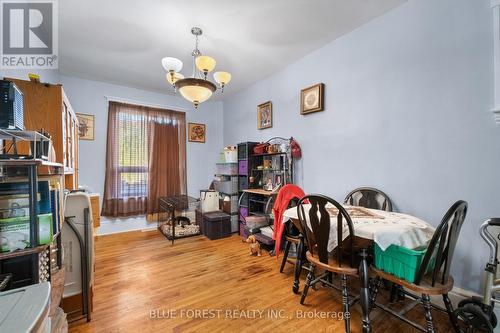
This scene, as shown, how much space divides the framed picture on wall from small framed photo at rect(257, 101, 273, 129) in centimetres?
290

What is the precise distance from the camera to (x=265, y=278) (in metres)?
2.25

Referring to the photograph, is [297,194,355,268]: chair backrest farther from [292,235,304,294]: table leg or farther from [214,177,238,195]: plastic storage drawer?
[214,177,238,195]: plastic storage drawer

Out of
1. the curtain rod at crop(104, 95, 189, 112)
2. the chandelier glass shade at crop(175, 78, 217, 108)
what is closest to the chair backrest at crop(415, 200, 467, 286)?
the chandelier glass shade at crop(175, 78, 217, 108)

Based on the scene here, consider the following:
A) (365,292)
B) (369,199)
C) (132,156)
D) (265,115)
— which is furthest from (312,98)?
(132,156)

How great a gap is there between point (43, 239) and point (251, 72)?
10.8 ft

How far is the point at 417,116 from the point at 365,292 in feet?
5.26

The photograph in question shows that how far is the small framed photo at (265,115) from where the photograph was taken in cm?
361

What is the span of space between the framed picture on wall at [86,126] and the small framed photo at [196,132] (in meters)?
1.70

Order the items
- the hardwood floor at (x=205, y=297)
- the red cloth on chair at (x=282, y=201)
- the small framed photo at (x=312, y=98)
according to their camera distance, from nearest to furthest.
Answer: the hardwood floor at (x=205, y=297) < the red cloth on chair at (x=282, y=201) < the small framed photo at (x=312, y=98)

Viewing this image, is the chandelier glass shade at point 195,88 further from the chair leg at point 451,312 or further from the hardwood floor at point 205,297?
the chair leg at point 451,312

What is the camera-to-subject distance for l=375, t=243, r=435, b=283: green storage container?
1.30 metres

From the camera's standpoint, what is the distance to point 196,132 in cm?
469

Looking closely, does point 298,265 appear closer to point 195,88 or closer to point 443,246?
point 443,246

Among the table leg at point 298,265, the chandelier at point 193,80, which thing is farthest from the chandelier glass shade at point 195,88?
the table leg at point 298,265
